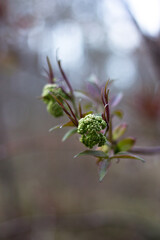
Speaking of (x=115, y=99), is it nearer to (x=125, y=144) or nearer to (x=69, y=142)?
(x=125, y=144)

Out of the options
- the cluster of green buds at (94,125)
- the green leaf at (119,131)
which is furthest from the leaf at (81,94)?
the green leaf at (119,131)

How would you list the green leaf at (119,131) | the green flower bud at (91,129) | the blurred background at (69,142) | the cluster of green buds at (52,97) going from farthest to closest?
the blurred background at (69,142) < the green leaf at (119,131) < the cluster of green buds at (52,97) < the green flower bud at (91,129)

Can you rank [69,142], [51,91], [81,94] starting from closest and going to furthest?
1. [51,91]
2. [81,94]
3. [69,142]

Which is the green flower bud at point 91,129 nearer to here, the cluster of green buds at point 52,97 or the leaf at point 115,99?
the cluster of green buds at point 52,97

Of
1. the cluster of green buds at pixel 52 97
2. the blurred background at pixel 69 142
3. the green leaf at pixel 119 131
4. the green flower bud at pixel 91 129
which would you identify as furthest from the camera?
the blurred background at pixel 69 142

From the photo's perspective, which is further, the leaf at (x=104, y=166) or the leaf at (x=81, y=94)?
the leaf at (x=81, y=94)

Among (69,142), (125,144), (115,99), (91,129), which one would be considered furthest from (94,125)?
(69,142)
